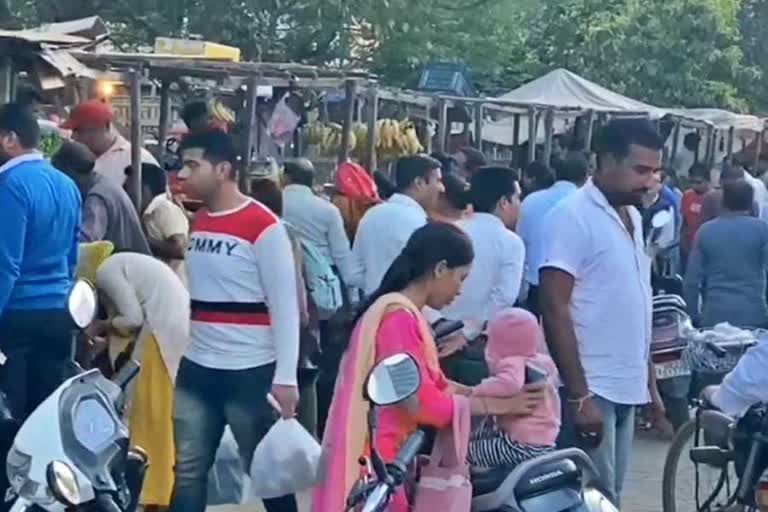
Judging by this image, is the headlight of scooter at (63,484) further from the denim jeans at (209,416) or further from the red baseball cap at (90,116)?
the red baseball cap at (90,116)

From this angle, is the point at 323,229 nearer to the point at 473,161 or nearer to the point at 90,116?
the point at 90,116

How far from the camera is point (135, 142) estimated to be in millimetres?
10281

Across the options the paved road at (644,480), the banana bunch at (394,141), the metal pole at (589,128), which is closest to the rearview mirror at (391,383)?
the paved road at (644,480)

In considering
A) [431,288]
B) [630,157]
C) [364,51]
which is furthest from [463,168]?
[364,51]

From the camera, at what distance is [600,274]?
6.35 meters

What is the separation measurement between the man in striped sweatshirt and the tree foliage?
1408cm

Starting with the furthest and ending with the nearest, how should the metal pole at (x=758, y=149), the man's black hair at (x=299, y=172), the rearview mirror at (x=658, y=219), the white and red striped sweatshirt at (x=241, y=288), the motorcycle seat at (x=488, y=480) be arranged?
1. the metal pole at (x=758, y=149)
2. the rearview mirror at (x=658, y=219)
3. the man's black hair at (x=299, y=172)
4. the white and red striped sweatshirt at (x=241, y=288)
5. the motorcycle seat at (x=488, y=480)

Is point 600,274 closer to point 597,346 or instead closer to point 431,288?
point 597,346

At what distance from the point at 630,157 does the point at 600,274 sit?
1.48 feet

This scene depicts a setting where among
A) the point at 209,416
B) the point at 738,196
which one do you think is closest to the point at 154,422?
the point at 209,416

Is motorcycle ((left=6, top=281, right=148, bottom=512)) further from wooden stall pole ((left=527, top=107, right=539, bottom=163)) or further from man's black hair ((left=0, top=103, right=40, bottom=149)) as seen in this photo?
wooden stall pole ((left=527, top=107, right=539, bottom=163))

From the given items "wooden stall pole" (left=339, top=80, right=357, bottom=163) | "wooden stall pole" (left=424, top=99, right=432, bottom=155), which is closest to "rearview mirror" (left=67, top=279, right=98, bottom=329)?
"wooden stall pole" (left=339, top=80, right=357, bottom=163)

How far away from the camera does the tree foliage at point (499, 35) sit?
872 inches

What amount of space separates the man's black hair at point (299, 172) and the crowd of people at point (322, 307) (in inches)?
31.8
